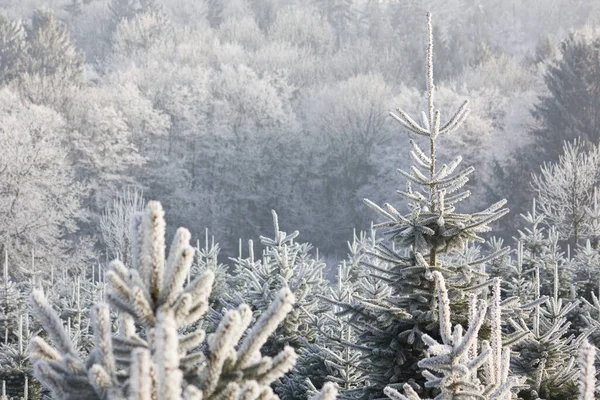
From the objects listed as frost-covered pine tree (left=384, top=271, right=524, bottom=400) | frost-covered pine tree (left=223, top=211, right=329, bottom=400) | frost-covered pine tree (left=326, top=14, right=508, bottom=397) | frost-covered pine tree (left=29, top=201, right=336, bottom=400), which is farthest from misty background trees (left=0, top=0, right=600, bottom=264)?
frost-covered pine tree (left=29, top=201, right=336, bottom=400)

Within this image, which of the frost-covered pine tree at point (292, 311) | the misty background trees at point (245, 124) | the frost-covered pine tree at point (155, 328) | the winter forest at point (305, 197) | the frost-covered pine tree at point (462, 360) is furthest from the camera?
the misty background trees at point (245, 124)

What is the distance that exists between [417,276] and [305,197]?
32.8 metres

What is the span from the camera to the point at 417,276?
6359 mm

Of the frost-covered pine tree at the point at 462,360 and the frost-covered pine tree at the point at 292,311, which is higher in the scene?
the frost-covered pine tree at the point at 462,360

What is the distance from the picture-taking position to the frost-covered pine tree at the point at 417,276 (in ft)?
20.5

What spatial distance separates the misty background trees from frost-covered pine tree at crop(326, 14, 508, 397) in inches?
968

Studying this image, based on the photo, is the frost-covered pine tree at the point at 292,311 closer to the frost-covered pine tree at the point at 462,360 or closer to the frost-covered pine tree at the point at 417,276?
the frost-covered pine tree at the point at 417,276

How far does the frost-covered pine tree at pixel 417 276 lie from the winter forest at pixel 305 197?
0.03m

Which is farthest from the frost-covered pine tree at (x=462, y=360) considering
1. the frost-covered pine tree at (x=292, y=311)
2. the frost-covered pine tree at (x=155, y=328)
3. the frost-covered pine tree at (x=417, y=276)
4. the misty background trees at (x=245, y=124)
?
the misty background trees at (x=245, y=124)

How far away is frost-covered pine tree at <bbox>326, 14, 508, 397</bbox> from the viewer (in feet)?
20.5

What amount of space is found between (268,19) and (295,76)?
13719 mm

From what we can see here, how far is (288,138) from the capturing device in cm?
3969

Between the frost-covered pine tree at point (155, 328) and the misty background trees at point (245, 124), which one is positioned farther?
the misty background trees at point (245, 124)

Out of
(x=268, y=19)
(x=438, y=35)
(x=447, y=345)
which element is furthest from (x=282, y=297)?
(x=268, y=19)
